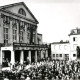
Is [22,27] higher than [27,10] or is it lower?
lower

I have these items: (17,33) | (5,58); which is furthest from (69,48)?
(5,58)

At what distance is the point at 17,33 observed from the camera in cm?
4141

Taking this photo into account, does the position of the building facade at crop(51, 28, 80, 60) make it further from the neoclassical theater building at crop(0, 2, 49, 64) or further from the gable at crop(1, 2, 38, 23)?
the gable at crop(1, 2, 38, 23)

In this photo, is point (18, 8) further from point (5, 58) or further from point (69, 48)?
point (69, 48)

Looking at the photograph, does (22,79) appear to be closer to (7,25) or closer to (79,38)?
(7,25)

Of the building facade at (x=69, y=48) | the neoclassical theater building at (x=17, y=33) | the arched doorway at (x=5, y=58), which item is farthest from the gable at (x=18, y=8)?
the building facade at (x=69, y=48)

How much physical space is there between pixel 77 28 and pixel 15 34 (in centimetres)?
2210

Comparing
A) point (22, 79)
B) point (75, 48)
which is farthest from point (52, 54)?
point (22, 79)

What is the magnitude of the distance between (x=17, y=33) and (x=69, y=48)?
20.0 m

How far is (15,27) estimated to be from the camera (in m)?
40.8

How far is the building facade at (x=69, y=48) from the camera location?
2138 inches

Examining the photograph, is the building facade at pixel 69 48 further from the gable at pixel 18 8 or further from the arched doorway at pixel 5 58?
the arched doorway at pixel 5 58

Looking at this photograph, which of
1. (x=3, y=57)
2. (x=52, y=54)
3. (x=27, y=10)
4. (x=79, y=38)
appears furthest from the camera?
(x=52, y=54)

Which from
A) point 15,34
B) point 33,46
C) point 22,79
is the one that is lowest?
point 22,79
